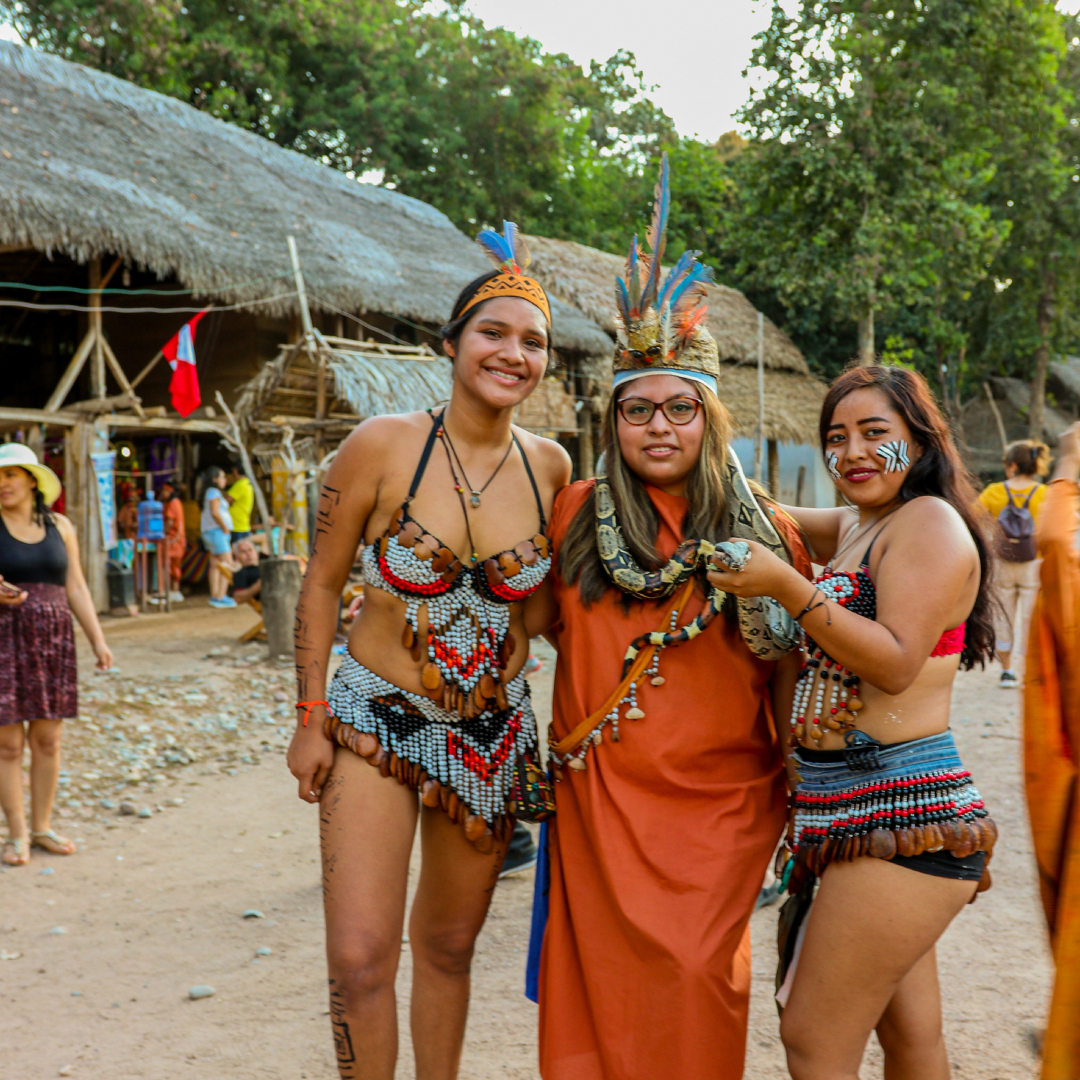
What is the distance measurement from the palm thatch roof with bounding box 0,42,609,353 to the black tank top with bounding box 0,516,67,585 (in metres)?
5.77

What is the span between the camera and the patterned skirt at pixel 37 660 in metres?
4.71

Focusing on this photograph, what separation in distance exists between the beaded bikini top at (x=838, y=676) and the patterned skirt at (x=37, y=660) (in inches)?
156

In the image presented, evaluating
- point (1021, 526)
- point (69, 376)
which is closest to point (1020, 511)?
point (1021, 526)

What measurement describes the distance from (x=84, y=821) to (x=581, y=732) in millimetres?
4026

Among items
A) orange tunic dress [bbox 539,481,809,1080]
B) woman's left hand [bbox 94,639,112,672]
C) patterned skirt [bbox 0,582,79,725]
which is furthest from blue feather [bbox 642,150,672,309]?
woman's left hand [bbox 94,639,112,672]

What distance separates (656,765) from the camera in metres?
2.24

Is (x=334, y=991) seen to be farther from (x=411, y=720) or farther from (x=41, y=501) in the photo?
(x=41, y=501)

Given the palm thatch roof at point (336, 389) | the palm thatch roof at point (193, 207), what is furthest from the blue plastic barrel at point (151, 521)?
the palm thatch roof at point (193, 207)

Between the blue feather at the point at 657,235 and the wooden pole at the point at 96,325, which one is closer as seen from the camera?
the blue feather at the point at 657,235

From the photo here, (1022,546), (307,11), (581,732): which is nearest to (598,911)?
(581,732)

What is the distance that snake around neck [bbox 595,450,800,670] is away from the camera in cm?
222

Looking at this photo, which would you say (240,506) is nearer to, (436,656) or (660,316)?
(436,656)

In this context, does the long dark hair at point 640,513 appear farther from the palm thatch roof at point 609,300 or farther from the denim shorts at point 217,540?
the palm thatch roof at point 609,300

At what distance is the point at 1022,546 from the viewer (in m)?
7.35
